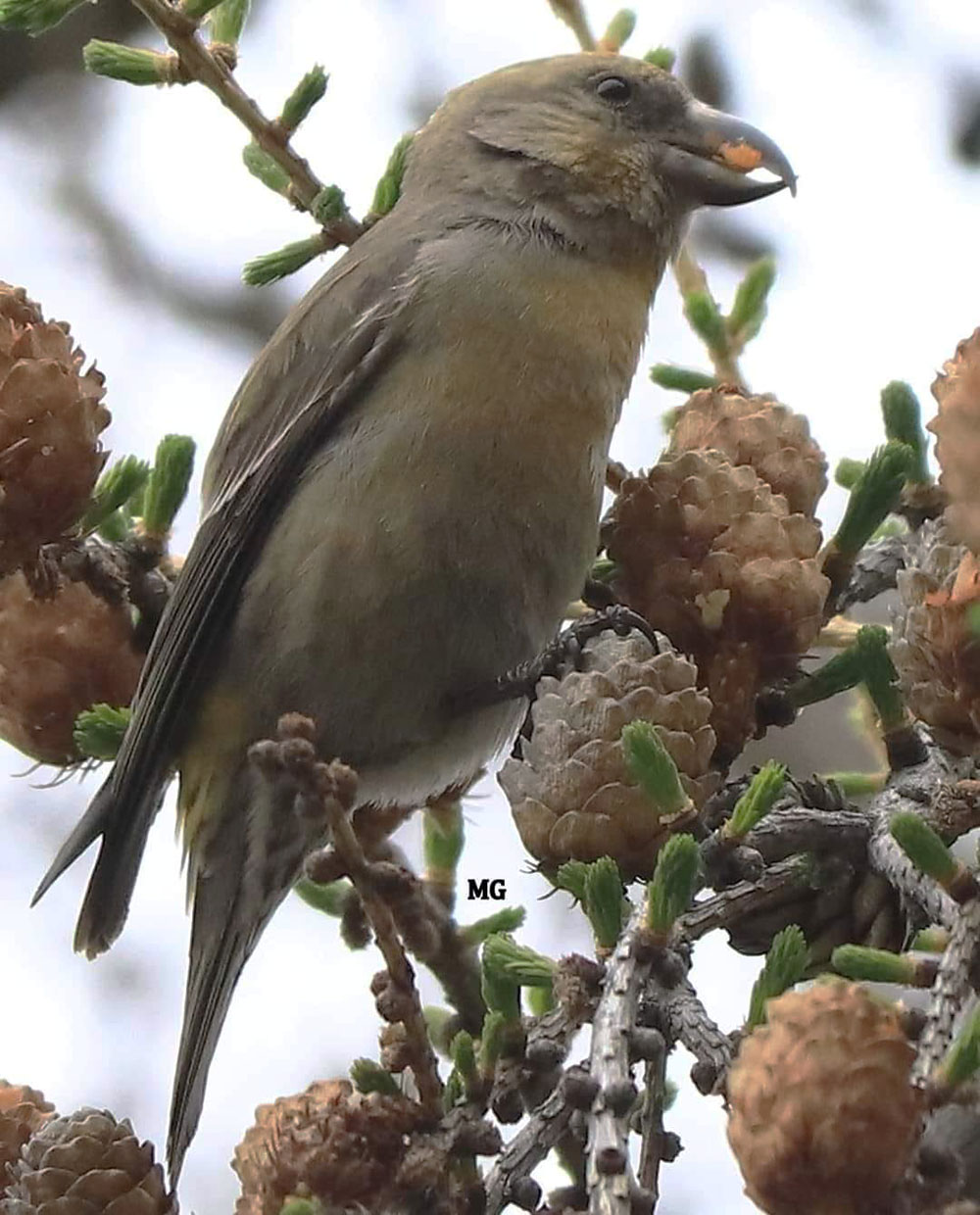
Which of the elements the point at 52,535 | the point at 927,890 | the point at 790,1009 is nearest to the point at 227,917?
the point at 52,535

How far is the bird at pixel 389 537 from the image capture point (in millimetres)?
1406

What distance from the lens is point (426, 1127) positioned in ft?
2.58

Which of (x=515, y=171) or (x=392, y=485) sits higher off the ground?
(x=515, y=171)

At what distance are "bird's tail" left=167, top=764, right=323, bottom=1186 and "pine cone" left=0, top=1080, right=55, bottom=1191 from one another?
50 cm

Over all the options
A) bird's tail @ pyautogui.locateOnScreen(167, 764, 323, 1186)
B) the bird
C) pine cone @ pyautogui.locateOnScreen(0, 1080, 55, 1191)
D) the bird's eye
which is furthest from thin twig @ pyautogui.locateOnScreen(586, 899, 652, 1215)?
the bird's eye

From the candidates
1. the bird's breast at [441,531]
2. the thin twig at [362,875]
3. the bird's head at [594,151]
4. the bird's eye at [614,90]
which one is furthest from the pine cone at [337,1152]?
the bird's eye at [614,90]

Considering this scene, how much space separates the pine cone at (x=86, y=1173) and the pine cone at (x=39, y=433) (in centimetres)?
37

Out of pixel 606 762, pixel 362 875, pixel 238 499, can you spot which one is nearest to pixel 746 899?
pixel 606 762

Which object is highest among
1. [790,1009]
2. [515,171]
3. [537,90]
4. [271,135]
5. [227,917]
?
[537,90]

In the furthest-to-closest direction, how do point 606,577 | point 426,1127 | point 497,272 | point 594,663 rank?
point 497,272, point 606,577, point 594,663, point 426,1127

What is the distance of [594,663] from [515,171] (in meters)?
1.01

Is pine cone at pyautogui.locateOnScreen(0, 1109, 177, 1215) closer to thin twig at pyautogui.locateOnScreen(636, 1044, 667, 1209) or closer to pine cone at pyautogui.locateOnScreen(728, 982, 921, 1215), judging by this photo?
thin twig at pyautogui.locateOnScreen(636, 1044, 667, 1209)

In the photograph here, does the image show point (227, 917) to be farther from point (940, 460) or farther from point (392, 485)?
point (940, 460)

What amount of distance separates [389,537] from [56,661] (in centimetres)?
40
